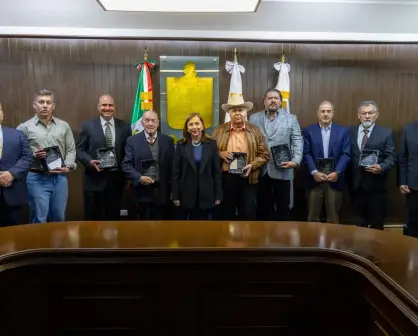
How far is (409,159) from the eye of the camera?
155 inches

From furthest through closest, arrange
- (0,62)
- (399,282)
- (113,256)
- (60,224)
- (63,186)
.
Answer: (0,62), (63,186), (60,224), (113,256), (399,282)

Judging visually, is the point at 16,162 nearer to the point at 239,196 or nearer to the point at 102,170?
the point at 102,170

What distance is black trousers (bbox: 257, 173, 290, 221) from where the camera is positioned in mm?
3904

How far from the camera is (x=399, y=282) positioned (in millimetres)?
1222

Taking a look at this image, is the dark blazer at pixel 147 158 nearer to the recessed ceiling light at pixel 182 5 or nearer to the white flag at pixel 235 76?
the recessed ceiling light at pixel 182 5

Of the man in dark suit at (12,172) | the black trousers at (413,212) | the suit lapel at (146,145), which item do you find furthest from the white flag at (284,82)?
the man in dark suit at (12,172)

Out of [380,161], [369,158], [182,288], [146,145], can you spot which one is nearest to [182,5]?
[146,145]

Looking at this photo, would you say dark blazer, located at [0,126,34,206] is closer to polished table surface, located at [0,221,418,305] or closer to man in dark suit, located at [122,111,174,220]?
man in dark suit, located at [122,111,174,220]

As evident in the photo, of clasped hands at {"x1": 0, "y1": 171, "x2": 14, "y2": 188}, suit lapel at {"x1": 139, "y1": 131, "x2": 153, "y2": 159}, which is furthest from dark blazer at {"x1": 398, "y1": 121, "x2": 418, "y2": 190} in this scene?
clasped hands at {"x1": 0, "y1": 171, "x2": 14, "y2": 188}

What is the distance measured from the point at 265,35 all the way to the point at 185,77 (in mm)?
1003

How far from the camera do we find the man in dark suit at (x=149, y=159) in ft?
11.8

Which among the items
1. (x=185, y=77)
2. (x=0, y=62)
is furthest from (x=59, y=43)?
(x=185, y=77)

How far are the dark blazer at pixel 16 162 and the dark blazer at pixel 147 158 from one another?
778 mm

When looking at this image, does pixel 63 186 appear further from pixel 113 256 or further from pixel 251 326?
pixel 251 326
